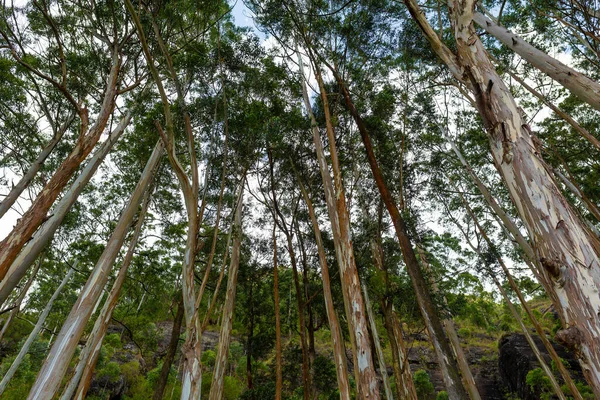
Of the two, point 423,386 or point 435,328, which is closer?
point 435,328

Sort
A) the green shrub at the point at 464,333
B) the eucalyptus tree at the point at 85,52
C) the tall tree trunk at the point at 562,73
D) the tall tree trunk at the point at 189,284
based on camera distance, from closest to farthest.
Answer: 1. the tall tree trunk at the point at 562,73
2. the tall tree trunk at the point at 189,284
3. the eucalyptus tree at the point at 85,52
4. the green shrub at the point at 464,333

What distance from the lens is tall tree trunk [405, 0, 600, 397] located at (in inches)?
64.2

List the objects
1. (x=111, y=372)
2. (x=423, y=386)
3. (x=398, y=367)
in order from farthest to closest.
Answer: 1. (x=423, y=386)
2. (x=111, y=372)
3. (x=398, y=367)

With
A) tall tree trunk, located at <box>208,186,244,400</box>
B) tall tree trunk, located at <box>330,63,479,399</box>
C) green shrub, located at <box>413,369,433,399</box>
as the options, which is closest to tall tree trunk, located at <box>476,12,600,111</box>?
tall tree trunk, located at <box>330,63,479,399</box>

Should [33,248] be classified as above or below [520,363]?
below

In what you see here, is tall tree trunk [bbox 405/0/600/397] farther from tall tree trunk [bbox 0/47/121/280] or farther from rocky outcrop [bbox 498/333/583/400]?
rocky outcrop [bbox 498/333/583/400]

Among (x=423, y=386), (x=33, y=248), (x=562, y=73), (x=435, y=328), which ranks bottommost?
(x=435, y=328)

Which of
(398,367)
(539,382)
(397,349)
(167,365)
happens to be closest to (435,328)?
(398,367)

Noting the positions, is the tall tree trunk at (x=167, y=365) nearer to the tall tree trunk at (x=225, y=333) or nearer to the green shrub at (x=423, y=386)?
the tall tree trunk at (x=225, y=333)

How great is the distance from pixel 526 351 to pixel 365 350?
47.5ft

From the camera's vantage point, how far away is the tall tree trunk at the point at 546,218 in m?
1.63

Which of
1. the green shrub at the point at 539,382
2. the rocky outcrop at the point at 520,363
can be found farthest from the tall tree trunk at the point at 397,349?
the rocky outcrop at the point at 520,363

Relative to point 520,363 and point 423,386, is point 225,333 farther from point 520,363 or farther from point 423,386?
point 520,363

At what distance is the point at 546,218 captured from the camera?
1.95 m
